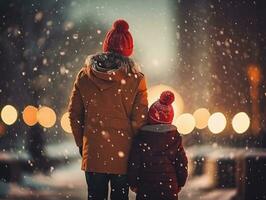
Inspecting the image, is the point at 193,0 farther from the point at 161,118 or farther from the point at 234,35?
the point at 161,118

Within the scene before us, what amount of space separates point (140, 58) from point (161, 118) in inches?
773

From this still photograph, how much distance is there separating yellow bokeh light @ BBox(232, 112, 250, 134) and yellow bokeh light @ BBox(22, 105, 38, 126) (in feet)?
16.9

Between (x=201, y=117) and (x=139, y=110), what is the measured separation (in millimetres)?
17768

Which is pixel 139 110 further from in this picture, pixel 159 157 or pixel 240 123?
pixel 240 123

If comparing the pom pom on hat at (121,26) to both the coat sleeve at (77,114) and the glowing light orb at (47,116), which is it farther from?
the glowing light orb at (47,116)

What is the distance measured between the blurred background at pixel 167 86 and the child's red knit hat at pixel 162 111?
9.42 ft

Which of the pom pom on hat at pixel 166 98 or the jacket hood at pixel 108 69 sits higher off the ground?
the jacket hood at pixel 108 69

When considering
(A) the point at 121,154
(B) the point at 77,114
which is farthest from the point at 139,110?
(B) the point at 77,114

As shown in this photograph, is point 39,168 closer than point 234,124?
Yes

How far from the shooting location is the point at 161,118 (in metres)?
5.00

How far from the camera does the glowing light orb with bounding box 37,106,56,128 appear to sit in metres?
19.2

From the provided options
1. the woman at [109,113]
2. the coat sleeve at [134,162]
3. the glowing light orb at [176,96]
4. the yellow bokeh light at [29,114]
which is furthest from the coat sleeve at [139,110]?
the glowing light orb at [176,96]

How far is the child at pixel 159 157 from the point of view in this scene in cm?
493

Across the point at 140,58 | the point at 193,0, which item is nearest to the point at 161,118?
the point at 193,0
